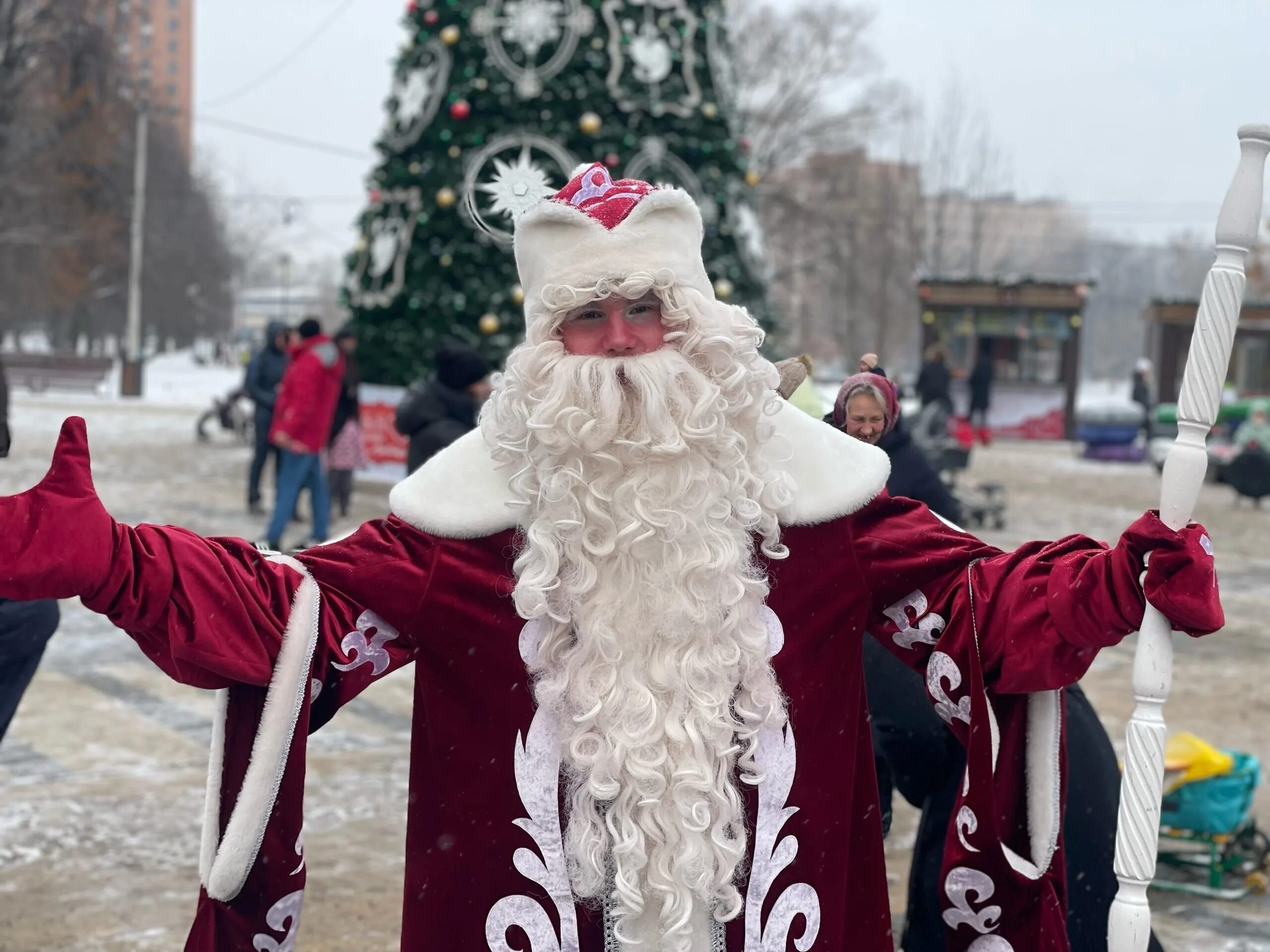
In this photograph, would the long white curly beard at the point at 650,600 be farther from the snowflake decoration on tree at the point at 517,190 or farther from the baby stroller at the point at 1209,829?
the baby stroller at the point at 1209,829

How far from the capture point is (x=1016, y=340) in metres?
25.8

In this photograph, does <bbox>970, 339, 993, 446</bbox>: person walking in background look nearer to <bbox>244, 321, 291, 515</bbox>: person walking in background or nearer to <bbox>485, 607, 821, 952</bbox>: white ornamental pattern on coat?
<bbox>244, 321, 291, 515</bbox>: person walking in background

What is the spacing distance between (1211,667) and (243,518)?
7486 millimetres

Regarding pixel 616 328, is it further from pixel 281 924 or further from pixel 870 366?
pixel 870 366

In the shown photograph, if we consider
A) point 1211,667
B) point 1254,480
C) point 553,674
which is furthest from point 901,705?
point 1254,480

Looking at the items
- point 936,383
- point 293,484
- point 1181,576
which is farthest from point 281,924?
point 936,383

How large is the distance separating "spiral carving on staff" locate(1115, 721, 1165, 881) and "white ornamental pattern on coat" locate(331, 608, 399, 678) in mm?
1327

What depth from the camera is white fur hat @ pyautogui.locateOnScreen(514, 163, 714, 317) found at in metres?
2.57

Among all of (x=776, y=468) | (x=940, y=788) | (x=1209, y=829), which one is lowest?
(x=1209, y=829)

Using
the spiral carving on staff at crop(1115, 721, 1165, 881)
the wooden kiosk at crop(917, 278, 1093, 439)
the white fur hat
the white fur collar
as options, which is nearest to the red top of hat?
the white fur hat

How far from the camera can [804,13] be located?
34.1 meters

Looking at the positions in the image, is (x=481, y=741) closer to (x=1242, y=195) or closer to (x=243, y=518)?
(x=1242, y=195)

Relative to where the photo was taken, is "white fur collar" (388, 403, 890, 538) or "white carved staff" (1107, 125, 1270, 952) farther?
"white fur collar" (388, 403, 890, 538)

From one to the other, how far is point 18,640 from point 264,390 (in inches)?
327
